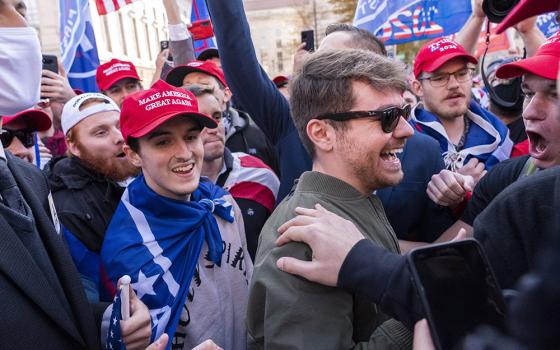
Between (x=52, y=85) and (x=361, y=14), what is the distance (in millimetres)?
3000

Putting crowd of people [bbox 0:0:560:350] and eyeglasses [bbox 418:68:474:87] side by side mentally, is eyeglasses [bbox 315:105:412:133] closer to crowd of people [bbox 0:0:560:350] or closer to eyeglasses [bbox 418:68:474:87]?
crowd of people [bbox 0:0:560:350]

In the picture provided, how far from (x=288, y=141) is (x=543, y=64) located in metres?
1.24

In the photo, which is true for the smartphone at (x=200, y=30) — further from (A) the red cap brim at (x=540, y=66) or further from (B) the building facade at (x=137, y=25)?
(B) the building facade at (x=137, y=25)

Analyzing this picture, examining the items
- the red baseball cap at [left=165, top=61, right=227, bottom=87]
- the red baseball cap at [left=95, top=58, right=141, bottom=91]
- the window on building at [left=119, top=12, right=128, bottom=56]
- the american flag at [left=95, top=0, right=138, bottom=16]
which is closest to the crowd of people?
the red baseball cap at [left=165, top=61, right=227, bottom=87]

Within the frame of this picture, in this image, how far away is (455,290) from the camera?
96cm

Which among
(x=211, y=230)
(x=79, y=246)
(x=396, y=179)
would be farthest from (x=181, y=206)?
(x=396, y=179)

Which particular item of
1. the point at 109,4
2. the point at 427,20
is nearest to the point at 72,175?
the point at 109,4

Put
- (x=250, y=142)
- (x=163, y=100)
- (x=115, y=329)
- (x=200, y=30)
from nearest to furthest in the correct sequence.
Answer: (x=115, y=329)
(x=163, y=100)
(x=250, y=142)
(x=200, y=30)

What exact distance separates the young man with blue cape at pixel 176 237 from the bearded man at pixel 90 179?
6.4 inches

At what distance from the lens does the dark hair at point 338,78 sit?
1.69 m

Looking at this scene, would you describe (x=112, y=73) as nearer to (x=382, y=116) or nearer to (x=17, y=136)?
(x=17, y=136)

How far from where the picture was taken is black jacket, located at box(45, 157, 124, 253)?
226 cm

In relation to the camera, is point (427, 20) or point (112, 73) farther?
point (427, 20)

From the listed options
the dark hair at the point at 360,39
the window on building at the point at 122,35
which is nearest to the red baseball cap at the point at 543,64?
the dark hair at the point at 360,39
